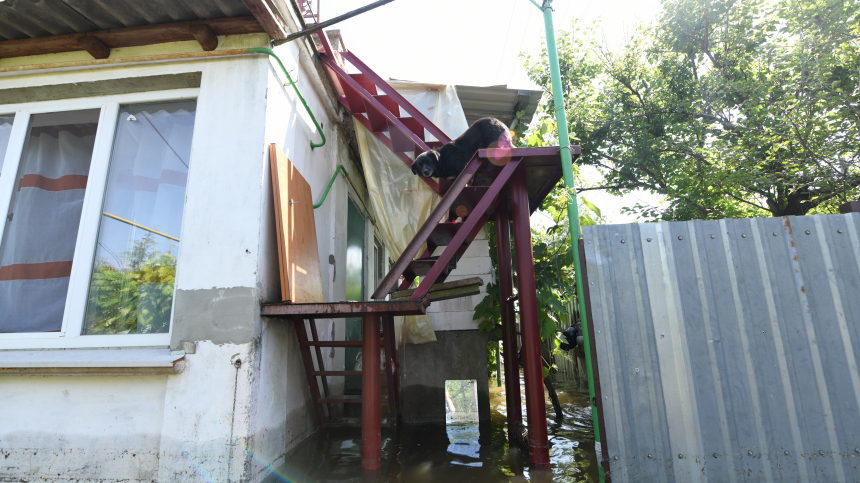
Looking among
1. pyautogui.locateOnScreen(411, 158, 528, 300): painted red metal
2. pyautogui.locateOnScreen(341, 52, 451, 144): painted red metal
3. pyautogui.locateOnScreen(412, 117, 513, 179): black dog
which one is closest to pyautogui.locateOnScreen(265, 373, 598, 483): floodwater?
pyautogui.locateOnScreen(411, 158, 528, 300): painted red metal

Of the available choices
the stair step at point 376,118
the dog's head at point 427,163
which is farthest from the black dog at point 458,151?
the stair step at point 376,118

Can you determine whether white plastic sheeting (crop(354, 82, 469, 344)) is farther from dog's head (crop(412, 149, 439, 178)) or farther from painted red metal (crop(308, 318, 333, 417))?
painted red metal (crop(308, 318, 333, 417))

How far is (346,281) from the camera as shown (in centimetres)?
457

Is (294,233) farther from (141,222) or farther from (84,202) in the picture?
(84,202)

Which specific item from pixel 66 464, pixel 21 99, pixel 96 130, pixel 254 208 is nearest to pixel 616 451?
pixel 254 208

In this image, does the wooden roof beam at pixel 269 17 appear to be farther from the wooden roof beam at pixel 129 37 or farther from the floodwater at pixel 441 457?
the floodwater at pixel 441 457

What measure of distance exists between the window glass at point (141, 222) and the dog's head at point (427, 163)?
5.58 ft

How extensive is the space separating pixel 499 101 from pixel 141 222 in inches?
153

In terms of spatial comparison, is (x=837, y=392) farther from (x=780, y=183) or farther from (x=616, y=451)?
(x=780, y=183)

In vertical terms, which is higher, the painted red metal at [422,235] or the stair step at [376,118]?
the stair step at [376,118]

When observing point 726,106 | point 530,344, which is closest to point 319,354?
point 530,344

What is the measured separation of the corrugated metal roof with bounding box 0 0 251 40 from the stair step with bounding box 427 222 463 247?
6.35 ft

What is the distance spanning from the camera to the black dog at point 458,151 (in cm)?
333

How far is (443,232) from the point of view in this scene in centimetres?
303
